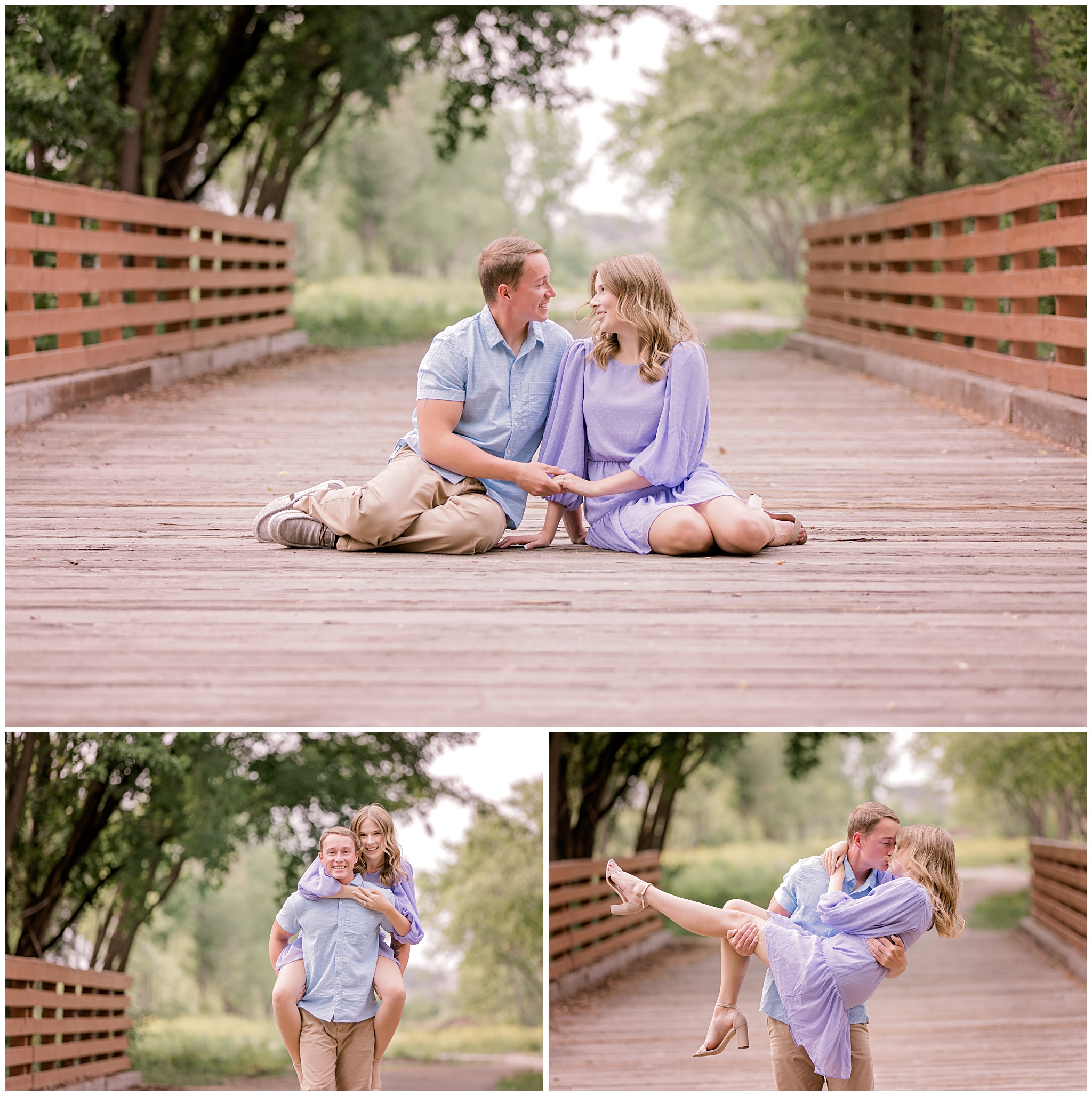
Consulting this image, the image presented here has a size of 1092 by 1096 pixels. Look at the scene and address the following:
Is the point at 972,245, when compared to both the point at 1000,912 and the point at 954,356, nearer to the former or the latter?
the point at 954,356

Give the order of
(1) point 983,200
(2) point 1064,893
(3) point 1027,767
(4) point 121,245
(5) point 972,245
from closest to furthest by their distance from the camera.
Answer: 1. (1) point 983,200
2. (5) point 972,245
3. (4) point 121,245
4. (2) point 1064,893
5. (3) point 1027,767

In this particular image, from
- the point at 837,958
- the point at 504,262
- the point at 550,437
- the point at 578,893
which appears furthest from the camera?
the point at 578,893

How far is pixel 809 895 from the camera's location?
12.6 ft

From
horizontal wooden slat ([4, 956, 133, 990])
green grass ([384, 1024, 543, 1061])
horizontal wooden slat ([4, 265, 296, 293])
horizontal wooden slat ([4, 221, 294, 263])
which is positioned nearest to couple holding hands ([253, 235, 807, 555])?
horizontal wooden slat ([4, 956, 133, 990])

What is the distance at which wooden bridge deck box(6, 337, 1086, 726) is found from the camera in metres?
3.38

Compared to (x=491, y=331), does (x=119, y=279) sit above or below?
above

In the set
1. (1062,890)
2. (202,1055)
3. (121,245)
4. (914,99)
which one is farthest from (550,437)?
(202,1055)

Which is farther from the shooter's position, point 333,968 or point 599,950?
point 599,950

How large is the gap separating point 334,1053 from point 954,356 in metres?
8.24

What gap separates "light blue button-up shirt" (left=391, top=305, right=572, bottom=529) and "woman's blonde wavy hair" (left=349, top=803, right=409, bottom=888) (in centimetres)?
147

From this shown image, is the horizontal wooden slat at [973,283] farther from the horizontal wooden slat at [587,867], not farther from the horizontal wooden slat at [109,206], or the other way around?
the horizontal wooden slat at [109,206]

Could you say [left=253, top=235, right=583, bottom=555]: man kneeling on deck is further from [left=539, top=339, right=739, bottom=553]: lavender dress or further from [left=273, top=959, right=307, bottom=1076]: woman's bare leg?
[left=273, top=959, right=307, bottom=1076]: woman's bare leg

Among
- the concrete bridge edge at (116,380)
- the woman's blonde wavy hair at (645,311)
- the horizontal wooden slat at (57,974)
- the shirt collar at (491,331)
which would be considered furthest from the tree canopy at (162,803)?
the woman's blonde wavy hair at (645,311)

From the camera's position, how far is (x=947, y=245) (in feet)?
36.3
